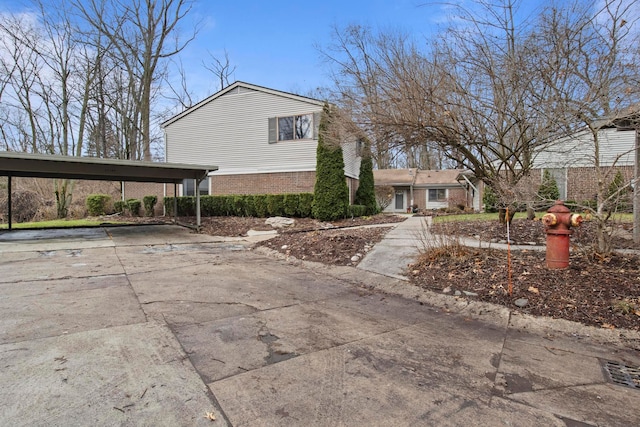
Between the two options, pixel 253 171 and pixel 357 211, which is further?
pixel 357 211

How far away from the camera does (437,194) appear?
102 ft

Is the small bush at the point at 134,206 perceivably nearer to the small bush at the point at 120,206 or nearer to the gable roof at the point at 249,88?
the small bush at the point at 120,206

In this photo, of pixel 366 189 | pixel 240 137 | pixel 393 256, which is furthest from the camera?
pixel 366 189

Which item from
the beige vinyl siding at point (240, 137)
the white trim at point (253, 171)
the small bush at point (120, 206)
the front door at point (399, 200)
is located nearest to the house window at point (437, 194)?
the front door at point (399, 200)

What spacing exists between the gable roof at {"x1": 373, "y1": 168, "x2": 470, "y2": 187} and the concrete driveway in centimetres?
2584

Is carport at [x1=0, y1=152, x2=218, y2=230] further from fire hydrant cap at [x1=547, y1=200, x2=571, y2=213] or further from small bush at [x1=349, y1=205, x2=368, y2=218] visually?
fire hydrant cap at [x1=547, y1=200, x2=571, y2=213]

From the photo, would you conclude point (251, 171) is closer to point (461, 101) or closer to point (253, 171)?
point (253, 171)

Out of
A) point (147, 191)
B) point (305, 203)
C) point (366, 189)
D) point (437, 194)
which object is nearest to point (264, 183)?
point (305, 203)

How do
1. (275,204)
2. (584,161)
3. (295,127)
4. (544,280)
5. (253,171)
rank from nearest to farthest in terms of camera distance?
(544,280)
(584,161)
(275,204)
(295,127)
(253,171)

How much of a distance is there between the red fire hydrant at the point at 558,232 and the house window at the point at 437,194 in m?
26.4

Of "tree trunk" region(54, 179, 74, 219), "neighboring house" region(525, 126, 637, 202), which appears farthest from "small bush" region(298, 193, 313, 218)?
"tree trunk" region(54, 179, 74, 219)

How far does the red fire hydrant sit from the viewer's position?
16.1 ft

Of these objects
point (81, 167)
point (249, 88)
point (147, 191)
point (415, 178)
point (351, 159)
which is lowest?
point (147, 191)

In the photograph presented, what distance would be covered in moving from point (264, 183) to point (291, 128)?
2.97m
